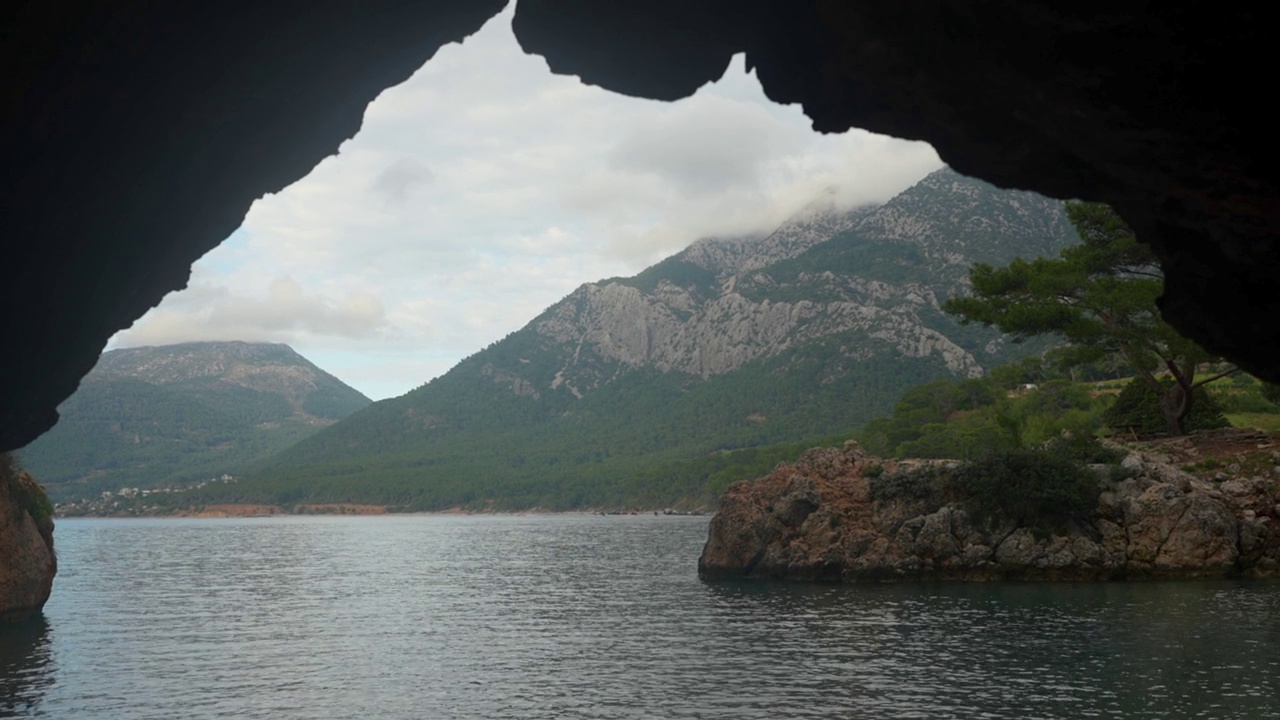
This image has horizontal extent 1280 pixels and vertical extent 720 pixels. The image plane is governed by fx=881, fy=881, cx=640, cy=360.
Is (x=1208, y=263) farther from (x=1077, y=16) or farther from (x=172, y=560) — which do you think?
(x=172, y=560)

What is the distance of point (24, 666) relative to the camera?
3650 centimetres

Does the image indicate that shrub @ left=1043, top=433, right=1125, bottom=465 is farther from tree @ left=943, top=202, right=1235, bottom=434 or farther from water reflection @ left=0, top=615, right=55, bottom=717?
water reflection @ left=0, top=615, right=55, bottom=717

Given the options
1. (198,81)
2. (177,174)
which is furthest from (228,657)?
(198,81)

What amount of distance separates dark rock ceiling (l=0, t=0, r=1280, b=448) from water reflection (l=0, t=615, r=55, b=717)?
63.5ft

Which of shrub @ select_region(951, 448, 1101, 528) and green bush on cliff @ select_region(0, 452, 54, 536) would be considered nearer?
green bush on cliff @ select_region(0, 452, 54, 536)

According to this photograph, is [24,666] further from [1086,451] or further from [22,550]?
[1086,451]

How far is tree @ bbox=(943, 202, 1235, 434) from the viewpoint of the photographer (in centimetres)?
5241

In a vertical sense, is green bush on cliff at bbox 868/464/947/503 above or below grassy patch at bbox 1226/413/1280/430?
below

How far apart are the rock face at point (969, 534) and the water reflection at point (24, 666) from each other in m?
41.6

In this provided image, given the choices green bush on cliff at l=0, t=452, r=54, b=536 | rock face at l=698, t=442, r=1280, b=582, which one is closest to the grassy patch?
rock face at l=698, t=442, r=1280, b=582

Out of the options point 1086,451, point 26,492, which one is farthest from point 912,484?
point 26,492

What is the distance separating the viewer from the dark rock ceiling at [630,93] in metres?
9.60

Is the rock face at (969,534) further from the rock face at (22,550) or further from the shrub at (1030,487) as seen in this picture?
the rock face at (22,550)

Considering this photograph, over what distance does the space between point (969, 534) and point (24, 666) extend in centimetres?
5191
